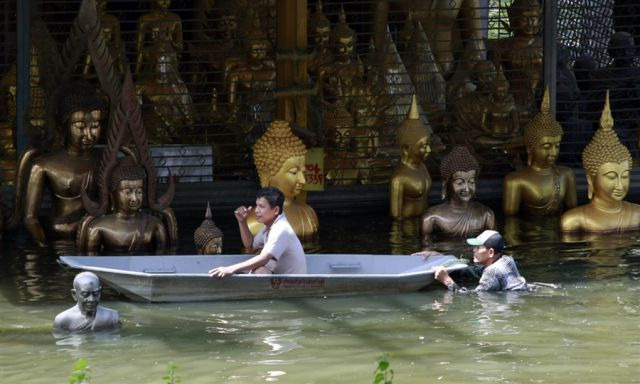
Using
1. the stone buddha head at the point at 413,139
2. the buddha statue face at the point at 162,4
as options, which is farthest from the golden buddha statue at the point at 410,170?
the buddha statue face at the point at 162,4

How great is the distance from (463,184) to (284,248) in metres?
2.58

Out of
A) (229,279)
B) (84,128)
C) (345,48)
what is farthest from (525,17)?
(229,279)

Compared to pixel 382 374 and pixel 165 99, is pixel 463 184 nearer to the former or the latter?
pixel 165 99

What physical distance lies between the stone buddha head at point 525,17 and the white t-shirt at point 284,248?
22.1 ft

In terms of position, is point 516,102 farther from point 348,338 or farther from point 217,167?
point 348,338

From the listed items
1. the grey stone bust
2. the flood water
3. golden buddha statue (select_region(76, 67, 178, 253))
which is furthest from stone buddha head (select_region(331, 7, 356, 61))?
the grey stone bust

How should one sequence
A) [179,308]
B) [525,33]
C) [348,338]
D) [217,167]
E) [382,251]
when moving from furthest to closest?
[525,33], [217,167], [382,251], [179,308], [348,338]

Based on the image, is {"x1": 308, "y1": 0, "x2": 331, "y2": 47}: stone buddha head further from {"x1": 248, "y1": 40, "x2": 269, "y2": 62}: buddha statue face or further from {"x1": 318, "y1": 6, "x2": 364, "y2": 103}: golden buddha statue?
{"x1": 248, "y1": 40, "x2": 269, "y2": 62}: buddha statue face

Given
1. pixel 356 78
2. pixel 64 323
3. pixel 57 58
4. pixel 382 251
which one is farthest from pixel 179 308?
pixel 356 78

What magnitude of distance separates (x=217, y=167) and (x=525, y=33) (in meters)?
3.73

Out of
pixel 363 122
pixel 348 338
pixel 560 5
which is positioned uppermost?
pixel 560 5

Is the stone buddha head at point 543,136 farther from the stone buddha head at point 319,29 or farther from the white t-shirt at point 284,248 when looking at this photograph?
the white t-shirt at point 284,248

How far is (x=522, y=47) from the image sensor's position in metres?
16.5

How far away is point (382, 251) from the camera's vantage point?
12367mm
